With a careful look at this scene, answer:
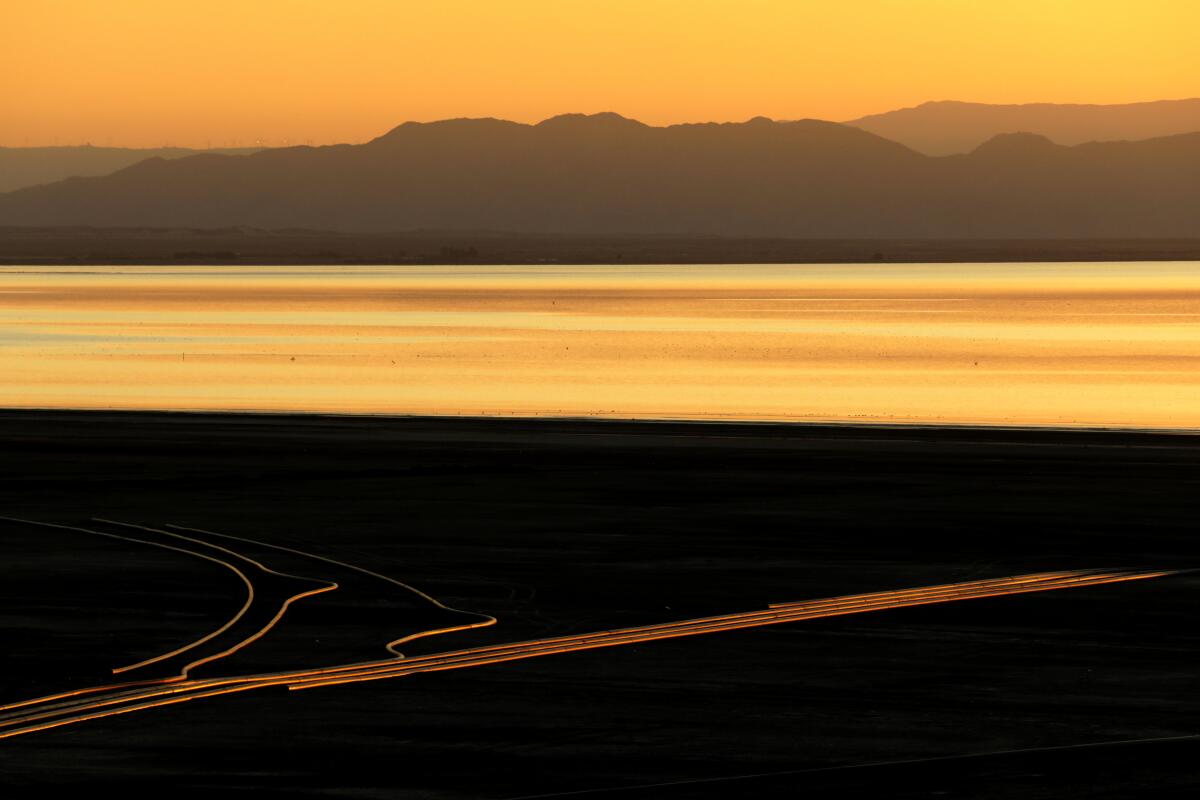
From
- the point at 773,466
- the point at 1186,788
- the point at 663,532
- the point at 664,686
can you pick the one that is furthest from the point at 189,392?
the point at 1186,788

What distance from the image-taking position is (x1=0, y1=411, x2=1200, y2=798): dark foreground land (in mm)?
A: 11414

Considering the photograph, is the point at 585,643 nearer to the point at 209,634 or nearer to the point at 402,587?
the point at 209,634

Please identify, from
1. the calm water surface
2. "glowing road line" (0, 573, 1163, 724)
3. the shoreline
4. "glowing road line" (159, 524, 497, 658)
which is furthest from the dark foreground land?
the calm water surface

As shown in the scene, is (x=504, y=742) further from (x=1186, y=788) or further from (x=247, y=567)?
(x=247, y=567)

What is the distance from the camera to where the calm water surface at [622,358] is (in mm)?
50906

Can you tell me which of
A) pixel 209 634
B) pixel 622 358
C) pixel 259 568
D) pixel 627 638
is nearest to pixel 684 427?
pixel 259 568

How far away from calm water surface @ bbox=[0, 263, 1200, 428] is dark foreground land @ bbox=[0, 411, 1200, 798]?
18.0 m

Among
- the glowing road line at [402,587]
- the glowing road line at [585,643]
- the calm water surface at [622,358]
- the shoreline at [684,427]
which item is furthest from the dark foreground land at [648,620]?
the calm water surface at [622,358]

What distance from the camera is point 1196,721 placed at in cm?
1246

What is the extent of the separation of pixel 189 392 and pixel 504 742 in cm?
4418

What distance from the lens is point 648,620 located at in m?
16.6

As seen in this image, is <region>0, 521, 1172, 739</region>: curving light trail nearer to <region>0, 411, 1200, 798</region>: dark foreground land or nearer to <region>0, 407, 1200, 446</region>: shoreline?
<region>0, 411, 1200, 798</region>: dark foreground land

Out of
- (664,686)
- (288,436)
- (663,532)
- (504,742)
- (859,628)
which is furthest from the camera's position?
(288,436)

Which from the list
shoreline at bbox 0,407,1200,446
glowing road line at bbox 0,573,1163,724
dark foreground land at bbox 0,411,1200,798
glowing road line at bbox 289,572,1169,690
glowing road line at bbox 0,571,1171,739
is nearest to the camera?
dark foreground land at bbox 0,411,1200,798
